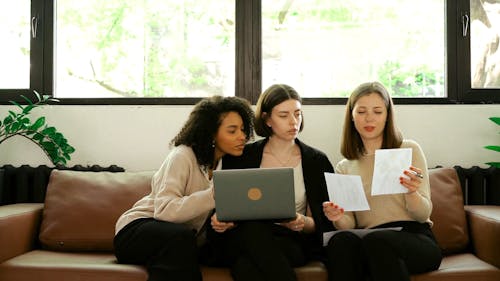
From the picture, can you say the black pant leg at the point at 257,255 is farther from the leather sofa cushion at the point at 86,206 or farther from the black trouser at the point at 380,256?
the leather sofa cushion at the point at 86,206

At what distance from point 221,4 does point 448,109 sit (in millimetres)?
1454

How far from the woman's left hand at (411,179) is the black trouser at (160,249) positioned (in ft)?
2.69

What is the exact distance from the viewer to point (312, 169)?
2.19 metres

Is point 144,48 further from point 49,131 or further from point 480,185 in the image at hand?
point 480,185

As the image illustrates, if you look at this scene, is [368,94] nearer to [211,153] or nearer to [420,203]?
[420,203]

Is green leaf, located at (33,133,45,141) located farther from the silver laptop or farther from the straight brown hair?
the straight brown hair

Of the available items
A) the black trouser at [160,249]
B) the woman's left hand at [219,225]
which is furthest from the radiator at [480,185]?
the black trouser at [160,249]

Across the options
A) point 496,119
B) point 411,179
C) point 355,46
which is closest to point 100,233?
point 411,179

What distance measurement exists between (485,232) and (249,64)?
154 cm

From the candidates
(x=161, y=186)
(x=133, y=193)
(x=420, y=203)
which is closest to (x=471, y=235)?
(x=420, y=203)

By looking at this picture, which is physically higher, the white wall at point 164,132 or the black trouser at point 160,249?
the white wall at point 164,132

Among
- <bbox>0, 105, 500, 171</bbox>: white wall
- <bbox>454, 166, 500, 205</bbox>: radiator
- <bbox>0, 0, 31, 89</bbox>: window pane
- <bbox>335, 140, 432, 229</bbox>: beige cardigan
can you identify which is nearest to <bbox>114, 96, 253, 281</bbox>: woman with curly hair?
<bbox>335, 140, 432, 229</bbox>: beige cardigan

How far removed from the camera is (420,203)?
1.93 m

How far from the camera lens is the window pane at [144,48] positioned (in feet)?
9.84
